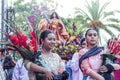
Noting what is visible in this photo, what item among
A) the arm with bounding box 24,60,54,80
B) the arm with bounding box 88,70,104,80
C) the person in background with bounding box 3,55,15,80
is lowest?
the person in background with bounding box 3,55,15,80

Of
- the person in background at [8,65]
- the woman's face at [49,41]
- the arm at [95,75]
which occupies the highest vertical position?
the woman's face at [49,41]

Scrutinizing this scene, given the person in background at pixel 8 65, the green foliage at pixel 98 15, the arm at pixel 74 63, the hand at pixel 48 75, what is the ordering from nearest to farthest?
the hand at pixel 48 75, the arm at pixel 74 63, the person in background at pixel 8 65, the green foliage at pixel 98 15

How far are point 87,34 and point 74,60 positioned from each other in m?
1.13

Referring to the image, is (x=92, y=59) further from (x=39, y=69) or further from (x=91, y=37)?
(x=39, y=69)

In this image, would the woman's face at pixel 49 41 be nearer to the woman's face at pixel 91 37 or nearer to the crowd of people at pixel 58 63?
the crowd of people at pixel 58 63

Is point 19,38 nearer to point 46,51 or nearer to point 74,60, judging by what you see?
point 46,51

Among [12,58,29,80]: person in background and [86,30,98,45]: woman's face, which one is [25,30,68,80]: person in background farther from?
[12,58,29,80]: person in background

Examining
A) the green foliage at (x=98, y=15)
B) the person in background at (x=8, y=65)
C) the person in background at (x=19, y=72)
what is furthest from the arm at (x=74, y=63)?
the green foliage at (x=98, y=15)

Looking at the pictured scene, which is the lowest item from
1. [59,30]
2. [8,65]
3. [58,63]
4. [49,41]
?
[8,65]

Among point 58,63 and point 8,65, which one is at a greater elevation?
point 58,63

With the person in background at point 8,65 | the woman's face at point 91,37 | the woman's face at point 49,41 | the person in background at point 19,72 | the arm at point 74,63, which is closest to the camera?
the woman's face at point 49,41

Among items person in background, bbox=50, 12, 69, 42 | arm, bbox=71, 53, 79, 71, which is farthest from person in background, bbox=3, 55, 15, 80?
arm, bbox=71, 53, 79, 71

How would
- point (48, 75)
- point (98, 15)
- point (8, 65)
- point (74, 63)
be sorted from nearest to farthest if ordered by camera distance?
point (48, 75), point (74, 63), point (8, 65), point (98, 15)

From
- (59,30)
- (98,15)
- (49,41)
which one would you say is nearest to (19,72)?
(49,41)
